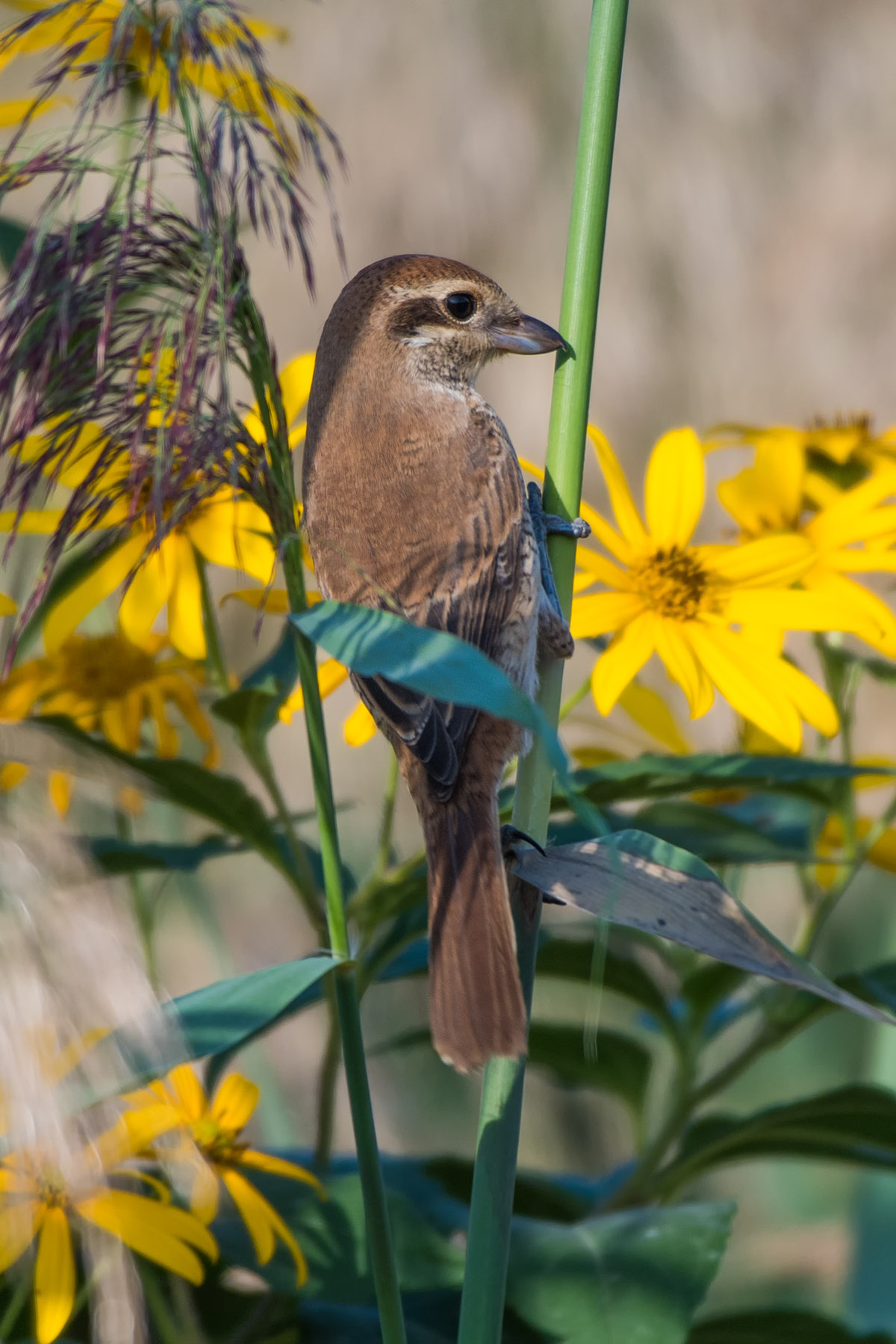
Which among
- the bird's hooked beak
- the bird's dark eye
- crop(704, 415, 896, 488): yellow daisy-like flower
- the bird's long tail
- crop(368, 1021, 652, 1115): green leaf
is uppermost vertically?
the bird's dark eye

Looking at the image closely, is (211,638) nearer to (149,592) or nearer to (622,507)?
(149,592)

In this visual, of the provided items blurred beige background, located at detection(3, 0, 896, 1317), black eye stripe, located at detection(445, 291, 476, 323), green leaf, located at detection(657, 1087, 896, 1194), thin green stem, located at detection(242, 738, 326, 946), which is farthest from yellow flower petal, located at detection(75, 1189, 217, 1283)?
blurred beige background, located at detection(3, 0, 896, 1317)

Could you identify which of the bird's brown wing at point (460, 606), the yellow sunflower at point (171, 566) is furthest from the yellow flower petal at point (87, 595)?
the bird's brown wing at point (460, 606)

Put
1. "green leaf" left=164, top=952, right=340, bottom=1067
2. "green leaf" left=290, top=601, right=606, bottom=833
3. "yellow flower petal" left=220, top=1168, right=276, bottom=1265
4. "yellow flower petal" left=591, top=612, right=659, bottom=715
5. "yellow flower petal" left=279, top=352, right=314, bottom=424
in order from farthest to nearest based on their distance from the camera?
"yellow flower petal" left=279, top=352, right=314, bottom=424 → "yellow flower petal" left=591, top=612, right=659, bottom=715 → "yellow flower petal" left=220, top=1168, right=276, bottom=1265 → "green leaf" left=164, top=952, right=340, bottom=1067 → "green leaf" left=290, top=601, right=606, bottom=833

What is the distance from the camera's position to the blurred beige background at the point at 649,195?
2582 mm

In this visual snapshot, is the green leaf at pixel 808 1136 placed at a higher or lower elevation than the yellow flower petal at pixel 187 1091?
lower

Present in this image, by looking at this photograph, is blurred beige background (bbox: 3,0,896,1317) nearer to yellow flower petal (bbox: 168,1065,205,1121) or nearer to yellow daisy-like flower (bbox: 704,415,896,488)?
yellow daisy-like flower (bbox: 704,415,896,488)

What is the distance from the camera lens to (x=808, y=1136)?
1012mm

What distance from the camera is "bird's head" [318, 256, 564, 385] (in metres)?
1.01

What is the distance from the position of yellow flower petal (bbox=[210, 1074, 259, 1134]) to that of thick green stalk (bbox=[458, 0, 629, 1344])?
10.9 inches

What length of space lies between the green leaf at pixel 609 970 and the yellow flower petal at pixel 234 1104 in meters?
0.25

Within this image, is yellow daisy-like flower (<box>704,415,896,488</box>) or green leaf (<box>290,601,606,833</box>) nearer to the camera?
green leaf (<box>290,601,606,833</box>)

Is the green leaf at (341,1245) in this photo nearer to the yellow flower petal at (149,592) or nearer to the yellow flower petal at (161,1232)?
the yellow flower petal at (161,1232)

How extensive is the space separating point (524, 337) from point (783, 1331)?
0.78m
